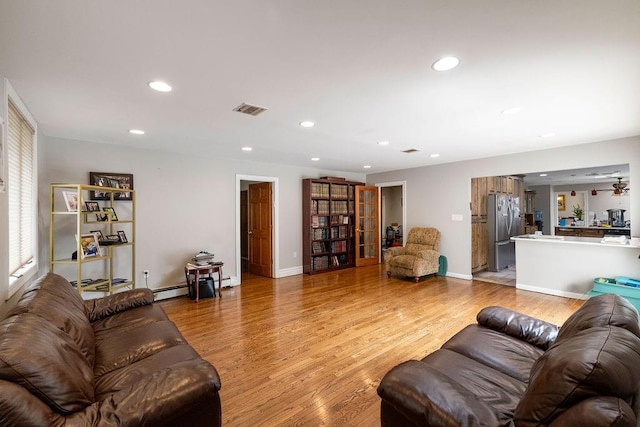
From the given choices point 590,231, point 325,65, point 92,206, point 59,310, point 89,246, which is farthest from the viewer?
point 590,231

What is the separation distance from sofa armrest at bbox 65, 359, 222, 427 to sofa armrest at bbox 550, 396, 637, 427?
4.42 ft

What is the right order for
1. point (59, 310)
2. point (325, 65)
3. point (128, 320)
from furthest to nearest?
point (128, 320) → point (325, 65) → point (59, 310)

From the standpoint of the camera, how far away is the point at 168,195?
4.58 metres

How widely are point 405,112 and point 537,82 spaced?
1.01m

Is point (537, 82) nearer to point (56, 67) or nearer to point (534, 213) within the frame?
point (56, 67)

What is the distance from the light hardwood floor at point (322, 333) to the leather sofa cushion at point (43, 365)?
37.9 inches

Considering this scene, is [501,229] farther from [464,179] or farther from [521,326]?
[521,326]

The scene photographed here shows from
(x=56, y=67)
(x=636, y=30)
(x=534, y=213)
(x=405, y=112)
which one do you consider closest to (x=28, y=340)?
(x=56, y=67)

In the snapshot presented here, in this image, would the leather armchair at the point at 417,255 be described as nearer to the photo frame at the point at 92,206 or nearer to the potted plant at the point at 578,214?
the photo frame at the point at 92,206

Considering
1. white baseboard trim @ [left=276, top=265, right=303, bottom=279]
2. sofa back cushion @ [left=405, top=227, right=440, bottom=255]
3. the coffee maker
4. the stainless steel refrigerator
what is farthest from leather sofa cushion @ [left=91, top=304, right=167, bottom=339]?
the coffee maker

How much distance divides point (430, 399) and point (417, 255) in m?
4.77

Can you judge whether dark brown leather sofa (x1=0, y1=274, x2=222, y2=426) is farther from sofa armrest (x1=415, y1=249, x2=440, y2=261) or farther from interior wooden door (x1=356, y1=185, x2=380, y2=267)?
interior wooden door (x1=356, y1=185, x2=380, y2=267)

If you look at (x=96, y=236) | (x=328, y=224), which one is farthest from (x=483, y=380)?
(x=328, y=224)

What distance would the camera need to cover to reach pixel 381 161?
5.63 metres
